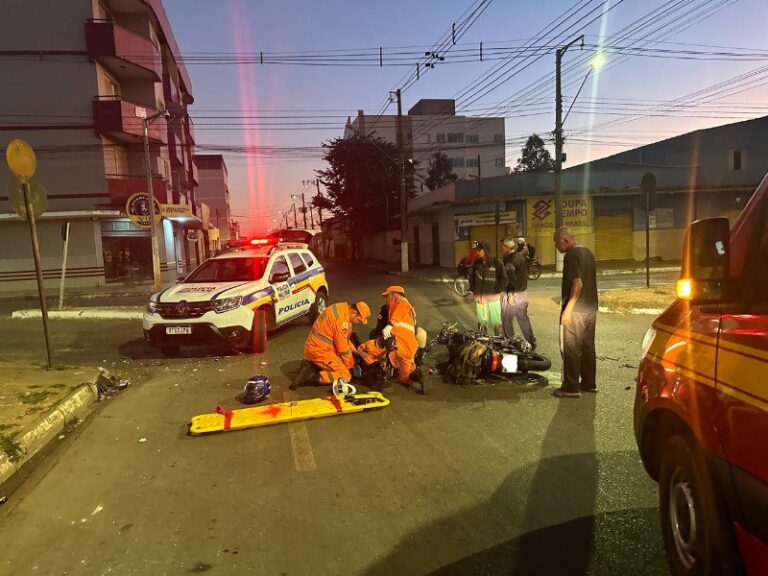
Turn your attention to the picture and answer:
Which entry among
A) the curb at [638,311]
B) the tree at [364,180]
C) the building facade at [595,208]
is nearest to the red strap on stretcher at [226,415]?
the curb at [638,311]

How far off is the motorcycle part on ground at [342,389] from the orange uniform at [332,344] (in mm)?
268

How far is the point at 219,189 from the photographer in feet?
323

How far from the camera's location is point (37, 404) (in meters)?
5.91

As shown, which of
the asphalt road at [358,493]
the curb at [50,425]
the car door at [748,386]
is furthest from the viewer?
the curb at [50,425]

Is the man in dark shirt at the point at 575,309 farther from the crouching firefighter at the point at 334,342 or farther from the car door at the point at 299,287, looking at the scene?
the car door at the point at 299,287

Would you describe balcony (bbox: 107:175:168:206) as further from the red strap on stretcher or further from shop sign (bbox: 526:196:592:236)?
the red strap on stretcher

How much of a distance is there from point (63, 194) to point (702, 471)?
30575 millimetres

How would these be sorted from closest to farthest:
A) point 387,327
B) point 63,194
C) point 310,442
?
point 310,442 < point 387,327 < point 63,194

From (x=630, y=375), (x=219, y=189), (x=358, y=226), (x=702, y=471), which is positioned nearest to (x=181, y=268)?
(x=358, y=226)

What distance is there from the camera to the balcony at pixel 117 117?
1055 inches

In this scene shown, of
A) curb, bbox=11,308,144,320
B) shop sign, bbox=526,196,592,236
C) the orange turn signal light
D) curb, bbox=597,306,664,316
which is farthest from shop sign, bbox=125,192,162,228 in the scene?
the orange turn signal light

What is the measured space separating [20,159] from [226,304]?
11.0 ft

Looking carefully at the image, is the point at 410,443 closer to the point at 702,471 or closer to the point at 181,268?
the point at 702,471

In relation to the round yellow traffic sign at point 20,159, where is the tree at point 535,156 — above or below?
above
